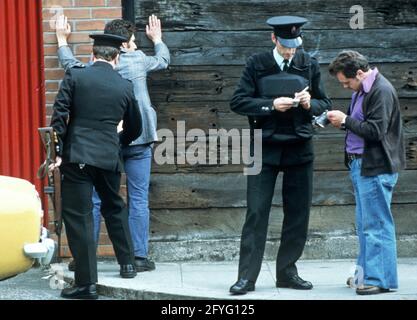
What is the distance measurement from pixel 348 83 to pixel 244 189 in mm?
1774

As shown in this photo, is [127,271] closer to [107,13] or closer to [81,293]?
[81,293]

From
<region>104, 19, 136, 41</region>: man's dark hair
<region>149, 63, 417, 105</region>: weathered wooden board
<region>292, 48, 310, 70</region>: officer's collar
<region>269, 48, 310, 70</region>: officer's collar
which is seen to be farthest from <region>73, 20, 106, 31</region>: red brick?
<region>292, 48, 310, 70</region>: officer's collar

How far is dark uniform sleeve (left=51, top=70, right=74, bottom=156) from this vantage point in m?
7.90

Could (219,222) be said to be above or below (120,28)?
below

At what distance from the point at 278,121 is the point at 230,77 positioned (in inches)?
57.3

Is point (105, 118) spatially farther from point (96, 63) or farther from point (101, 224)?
point (101, 224)

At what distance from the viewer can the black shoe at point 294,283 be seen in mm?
8125

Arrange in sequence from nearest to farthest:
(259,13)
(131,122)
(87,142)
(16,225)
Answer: (16,225) → (87,142) → (131,122) → (259,13)

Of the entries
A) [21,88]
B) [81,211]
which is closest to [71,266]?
[81,211]

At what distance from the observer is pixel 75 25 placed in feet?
29.7

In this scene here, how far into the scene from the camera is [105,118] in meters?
8.07

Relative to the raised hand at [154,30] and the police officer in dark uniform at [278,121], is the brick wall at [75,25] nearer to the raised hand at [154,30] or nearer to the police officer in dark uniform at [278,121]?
the raised hand at [154,30]

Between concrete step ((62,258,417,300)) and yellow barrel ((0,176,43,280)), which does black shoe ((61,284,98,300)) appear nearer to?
concrete step ((62,258,417,300))
